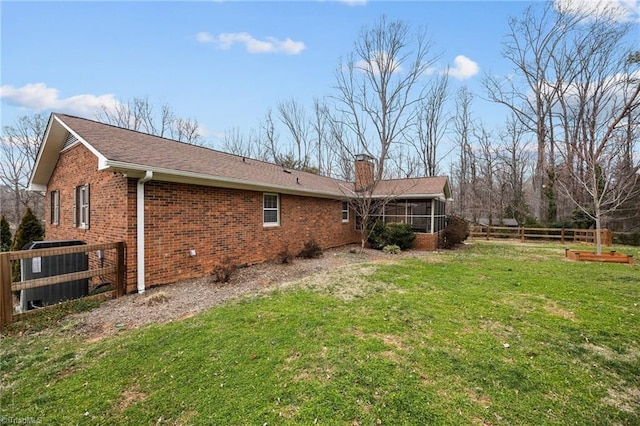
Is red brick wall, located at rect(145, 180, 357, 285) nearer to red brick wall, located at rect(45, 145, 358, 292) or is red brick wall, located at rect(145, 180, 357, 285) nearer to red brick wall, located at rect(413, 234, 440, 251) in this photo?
red brick wall, located at rect(45, 145, 358, 292)

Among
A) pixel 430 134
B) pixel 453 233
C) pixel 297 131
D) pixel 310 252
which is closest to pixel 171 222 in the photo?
pixel 310 252

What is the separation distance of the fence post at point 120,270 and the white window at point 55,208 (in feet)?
19.8

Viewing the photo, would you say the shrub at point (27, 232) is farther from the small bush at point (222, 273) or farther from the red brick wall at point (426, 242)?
the red brick wall at point (426, 242)

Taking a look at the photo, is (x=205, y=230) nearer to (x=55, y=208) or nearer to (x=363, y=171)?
(x=55, y=208)

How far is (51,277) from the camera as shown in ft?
16.0

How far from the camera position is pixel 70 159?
28.6ft

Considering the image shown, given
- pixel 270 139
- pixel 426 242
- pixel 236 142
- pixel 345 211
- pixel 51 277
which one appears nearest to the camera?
pixel 51 277

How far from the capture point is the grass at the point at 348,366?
98.5 inches

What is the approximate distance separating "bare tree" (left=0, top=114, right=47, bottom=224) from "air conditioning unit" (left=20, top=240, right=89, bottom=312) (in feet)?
75.6

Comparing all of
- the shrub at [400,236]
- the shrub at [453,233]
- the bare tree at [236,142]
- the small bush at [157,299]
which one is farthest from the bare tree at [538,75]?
the small bush at [157,299]

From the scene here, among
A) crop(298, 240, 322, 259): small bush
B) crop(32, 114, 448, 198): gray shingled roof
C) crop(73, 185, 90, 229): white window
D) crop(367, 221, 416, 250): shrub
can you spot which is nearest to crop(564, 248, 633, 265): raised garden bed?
crop(367, 221, 416, 250): shrub

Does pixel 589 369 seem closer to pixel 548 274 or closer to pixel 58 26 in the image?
pixel 548 274

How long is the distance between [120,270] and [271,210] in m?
4.83

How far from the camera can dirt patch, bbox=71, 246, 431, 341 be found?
466cm
